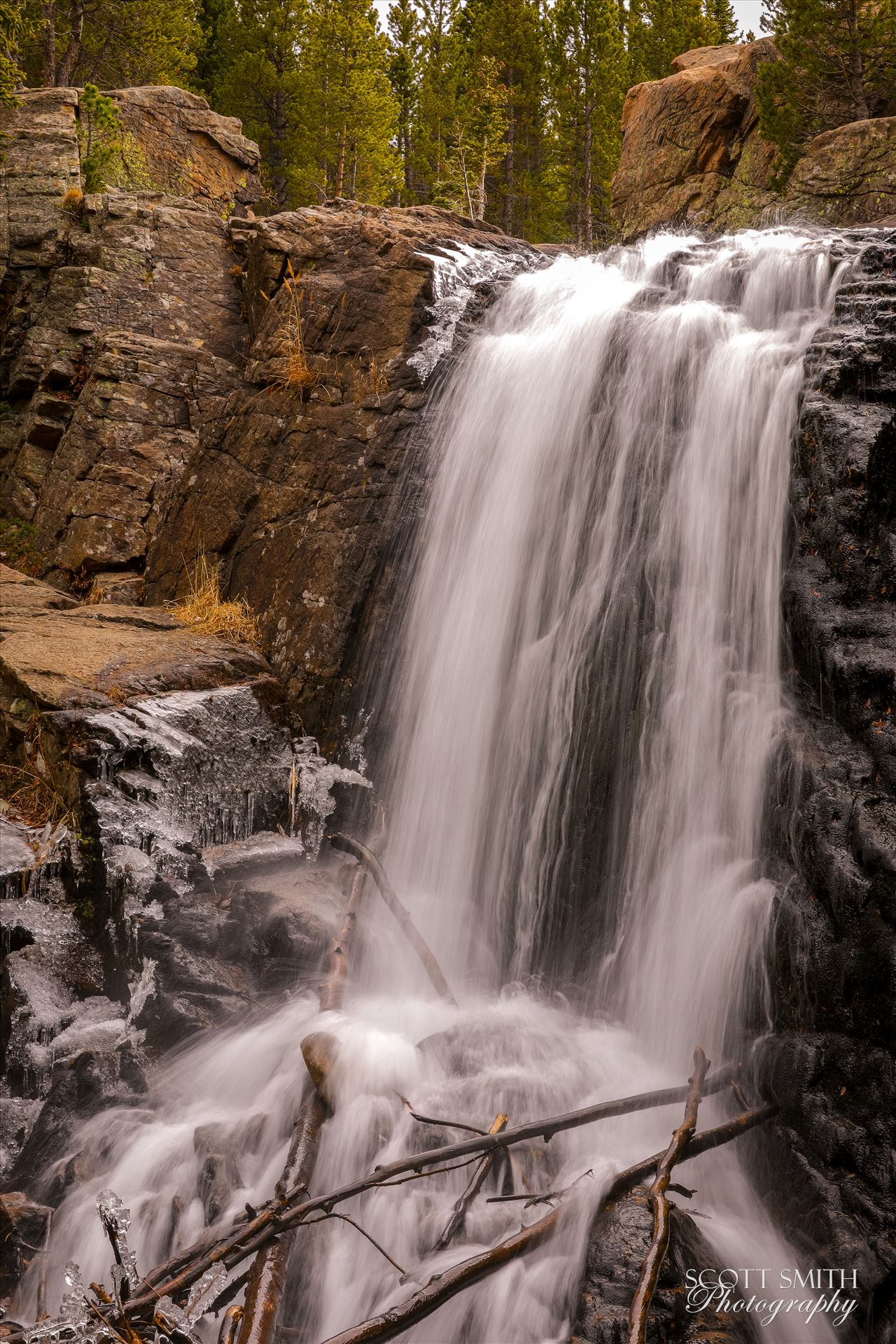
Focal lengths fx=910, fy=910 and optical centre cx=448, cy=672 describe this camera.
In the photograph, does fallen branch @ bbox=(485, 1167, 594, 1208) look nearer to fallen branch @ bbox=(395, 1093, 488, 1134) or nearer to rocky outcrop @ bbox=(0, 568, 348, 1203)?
fallen branch @ bbox=(395, 1093, 488, 1134)

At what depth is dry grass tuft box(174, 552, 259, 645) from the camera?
7.40 meters

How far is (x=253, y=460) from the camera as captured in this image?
27.2ft

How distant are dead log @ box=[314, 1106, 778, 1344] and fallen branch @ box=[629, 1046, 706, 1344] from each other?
74 millimetres

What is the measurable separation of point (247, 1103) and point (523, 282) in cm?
735

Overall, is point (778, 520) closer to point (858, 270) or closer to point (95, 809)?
point (858, 270)

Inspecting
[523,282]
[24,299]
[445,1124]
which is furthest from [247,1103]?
[24,299]

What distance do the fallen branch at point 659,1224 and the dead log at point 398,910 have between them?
1.64m

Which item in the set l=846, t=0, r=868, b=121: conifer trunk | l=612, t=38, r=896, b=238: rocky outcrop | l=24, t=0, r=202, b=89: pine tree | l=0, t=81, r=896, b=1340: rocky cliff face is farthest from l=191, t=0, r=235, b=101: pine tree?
l=846, t=0, r=868, b=121: conifer trunk

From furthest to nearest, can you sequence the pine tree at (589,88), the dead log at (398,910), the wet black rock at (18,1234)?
the pine tree at (589,88) → the dead log at (398,910) → the wet black rock at (18,1234)

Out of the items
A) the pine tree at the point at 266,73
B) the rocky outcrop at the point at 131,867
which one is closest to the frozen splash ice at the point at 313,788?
the rocky outcrop at the point at 131,867

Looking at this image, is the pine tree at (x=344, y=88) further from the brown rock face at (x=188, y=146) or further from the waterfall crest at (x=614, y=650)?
the waterfall crest at (x=614, y=650)

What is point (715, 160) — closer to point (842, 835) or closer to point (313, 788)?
point (313, 788)

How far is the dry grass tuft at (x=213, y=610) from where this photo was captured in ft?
24.3

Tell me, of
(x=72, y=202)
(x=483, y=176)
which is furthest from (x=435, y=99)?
(x=72, y=202)
